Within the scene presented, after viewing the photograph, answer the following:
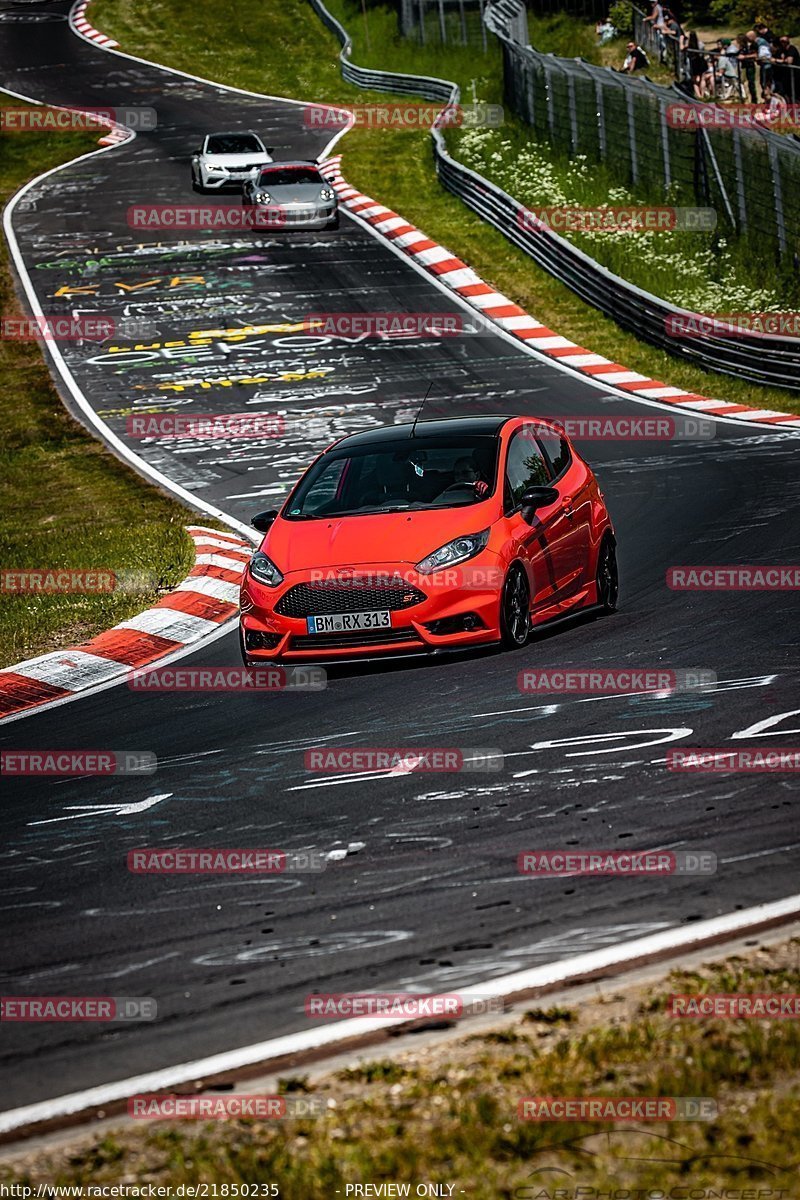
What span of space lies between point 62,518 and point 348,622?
28.1ft

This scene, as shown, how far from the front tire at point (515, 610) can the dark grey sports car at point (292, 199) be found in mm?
24210

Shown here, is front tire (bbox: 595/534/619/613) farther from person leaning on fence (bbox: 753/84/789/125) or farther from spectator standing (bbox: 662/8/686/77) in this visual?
spectator standing (bbox: 662/8/686/77)

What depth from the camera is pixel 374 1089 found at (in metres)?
5.03

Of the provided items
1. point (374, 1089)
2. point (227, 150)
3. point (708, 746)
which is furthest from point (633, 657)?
point (227, 150)

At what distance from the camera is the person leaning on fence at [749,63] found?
96.5ft

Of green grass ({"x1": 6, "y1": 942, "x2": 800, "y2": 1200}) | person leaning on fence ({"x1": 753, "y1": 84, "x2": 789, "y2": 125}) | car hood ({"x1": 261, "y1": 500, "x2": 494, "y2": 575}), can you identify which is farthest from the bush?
green grass ({"x1": 6, "y1": 942, "x2": 800, "y2": 1200})

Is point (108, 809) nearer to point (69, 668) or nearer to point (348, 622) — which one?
point (348, 622)

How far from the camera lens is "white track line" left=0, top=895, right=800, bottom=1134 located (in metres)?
5.21

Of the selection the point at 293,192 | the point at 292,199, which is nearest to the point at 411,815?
the point at 292,199

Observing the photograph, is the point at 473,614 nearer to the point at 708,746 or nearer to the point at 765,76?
the point at 708,746

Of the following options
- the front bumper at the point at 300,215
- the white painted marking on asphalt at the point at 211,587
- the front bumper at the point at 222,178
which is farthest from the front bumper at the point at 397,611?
the front bumper at the point at 222,178

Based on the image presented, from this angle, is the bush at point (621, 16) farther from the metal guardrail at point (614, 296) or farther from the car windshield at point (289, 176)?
A: the car windshield at point (289, 176)

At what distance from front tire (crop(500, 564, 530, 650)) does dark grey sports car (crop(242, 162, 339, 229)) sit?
79.4ft

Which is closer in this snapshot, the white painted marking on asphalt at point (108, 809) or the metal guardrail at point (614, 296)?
the white painted marking on asphalt at point (108, 809)
